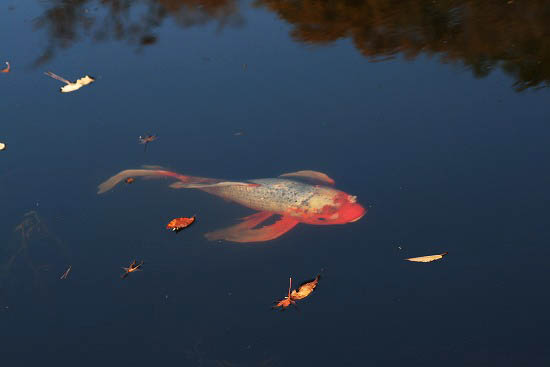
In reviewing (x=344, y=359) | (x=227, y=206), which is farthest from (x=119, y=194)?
(x=344, y=359)

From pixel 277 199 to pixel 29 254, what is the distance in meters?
1.63

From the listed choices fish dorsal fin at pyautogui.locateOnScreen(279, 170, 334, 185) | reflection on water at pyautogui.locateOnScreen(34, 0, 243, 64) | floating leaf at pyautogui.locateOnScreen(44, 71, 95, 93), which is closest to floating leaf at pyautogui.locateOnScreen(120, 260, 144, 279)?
fish dorsal fin at pyautogui.locateOnScreen(279, 170, 334, 185)

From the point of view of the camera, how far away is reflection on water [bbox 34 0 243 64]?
600cm

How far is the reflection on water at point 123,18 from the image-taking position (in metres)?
6.00

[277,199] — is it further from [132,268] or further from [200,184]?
[132,268]

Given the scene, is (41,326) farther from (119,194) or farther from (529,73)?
(529,73)

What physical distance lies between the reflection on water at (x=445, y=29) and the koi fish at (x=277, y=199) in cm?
189

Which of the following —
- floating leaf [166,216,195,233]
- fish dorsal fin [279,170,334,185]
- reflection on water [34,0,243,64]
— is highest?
reflection on water [34,0,243,64]

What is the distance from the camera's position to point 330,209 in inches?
130

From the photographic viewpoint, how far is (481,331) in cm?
254

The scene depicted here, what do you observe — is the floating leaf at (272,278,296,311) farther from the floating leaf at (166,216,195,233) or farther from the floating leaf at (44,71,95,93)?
the floating leaf at (44,71,95,93)

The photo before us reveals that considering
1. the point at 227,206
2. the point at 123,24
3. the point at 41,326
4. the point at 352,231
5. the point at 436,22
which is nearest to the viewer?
the point at 41,326

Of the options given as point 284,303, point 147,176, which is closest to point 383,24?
point 147,176

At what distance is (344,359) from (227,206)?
1.41 metres
